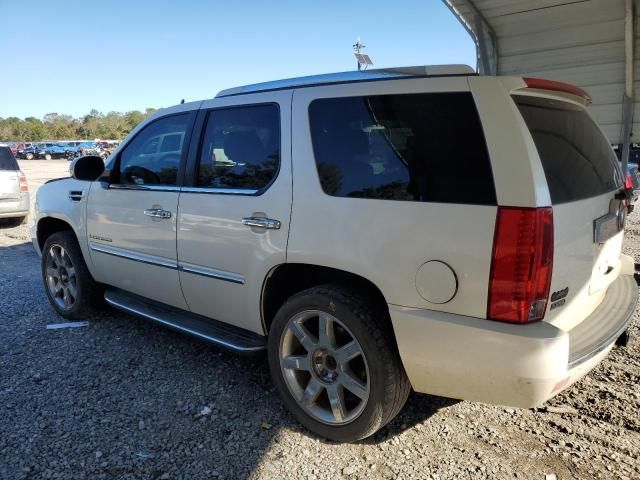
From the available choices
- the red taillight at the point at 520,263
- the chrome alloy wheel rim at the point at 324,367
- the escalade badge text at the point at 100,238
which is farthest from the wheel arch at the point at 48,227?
the red taillight at the point at 520,263

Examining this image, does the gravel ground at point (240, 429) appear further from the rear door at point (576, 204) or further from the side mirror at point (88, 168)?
the side mirror at point (88, 168)

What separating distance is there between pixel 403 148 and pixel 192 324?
193cm

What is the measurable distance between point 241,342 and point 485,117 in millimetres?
1915

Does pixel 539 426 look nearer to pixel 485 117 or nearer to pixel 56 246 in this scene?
pixel 485 117

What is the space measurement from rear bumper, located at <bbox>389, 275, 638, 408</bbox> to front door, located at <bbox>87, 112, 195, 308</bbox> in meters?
1.87

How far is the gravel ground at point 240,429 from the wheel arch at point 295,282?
646 mm

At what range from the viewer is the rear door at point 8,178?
32.5 feet

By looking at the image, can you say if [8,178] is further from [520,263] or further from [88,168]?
[520,263]

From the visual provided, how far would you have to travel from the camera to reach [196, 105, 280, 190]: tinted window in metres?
3.01

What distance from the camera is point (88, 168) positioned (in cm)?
414

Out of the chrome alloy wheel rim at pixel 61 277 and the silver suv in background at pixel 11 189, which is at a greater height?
the silver suv in background at pixel 11 189

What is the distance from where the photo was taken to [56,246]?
185 inches

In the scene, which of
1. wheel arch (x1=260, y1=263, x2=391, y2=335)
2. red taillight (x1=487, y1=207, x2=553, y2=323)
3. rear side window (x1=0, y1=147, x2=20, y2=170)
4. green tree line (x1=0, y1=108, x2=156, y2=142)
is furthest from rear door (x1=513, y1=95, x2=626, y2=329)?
green tree line (x1=0, y1=108, x2=156, y2=142)

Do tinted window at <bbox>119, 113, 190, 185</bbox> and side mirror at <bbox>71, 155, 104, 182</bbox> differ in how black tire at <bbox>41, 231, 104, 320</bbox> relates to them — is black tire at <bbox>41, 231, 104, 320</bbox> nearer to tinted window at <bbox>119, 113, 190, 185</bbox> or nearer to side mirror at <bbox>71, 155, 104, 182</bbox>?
side mirror at <bbox>71, 155, 104, 182</bbox>
